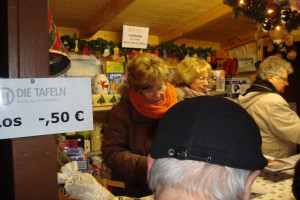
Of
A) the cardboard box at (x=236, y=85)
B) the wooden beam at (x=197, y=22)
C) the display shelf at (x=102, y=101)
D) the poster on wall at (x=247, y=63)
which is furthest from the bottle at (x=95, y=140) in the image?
the poster on wall at (x=247, y=63)

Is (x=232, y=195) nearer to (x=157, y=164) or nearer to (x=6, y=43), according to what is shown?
(x=157, y=164)

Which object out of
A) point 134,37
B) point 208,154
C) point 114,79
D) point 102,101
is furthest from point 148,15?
point 208,154

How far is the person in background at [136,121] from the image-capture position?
1452mm

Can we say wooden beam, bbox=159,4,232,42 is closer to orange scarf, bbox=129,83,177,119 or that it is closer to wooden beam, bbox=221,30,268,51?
wooden beam, bbox=221,30,268,51

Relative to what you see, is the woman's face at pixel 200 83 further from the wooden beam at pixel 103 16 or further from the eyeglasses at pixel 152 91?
the wooden beam at pixel 103 16

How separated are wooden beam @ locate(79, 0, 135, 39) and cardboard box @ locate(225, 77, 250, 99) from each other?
8.53ft

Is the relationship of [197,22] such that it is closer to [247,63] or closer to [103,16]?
[103,16]

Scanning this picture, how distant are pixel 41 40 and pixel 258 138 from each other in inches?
23.2

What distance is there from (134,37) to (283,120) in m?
2.07

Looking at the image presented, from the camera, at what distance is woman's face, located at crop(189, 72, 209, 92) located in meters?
2.02

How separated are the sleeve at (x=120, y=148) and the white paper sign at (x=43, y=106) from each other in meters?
0.85

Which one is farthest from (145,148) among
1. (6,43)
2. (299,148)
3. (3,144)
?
(299,148)

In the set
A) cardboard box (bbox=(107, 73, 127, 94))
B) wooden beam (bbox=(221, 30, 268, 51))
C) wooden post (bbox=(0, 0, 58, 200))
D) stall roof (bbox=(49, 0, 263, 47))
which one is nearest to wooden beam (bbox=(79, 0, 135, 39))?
stall roof (bbox=(49, 0, 263, 47))

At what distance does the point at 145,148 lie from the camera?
1490mm
